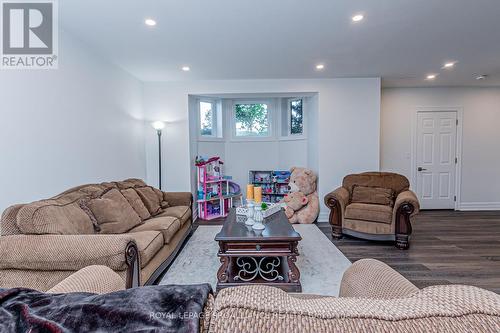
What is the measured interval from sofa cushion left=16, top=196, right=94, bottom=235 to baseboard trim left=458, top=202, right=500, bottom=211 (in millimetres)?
6799

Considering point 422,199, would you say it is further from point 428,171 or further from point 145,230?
point 145,230

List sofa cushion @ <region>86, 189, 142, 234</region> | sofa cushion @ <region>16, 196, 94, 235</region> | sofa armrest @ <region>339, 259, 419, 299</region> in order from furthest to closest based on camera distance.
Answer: sofa cushion @ <region>86, 189, 142, 234</region> < sofa cushion @ <region>16, 196, 94, 235</region> < sofa armrest @ <region>339, 259, 419, 299</region>

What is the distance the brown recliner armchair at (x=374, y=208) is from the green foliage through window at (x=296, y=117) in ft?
5.87

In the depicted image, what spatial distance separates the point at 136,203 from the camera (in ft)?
10.3

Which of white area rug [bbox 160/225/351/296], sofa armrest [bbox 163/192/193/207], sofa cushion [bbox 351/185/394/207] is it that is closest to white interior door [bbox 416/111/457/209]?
sofa cushion [bbox 351/185/394/207]

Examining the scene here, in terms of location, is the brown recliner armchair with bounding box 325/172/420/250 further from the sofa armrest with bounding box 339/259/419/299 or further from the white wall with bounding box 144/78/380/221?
the sofa armrest with bounding box 339/259/419/299

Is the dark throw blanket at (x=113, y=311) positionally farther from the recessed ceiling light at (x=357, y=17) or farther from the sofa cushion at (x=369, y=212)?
the sofa cushion at (x=369, y=212)

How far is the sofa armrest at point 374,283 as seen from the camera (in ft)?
3.24

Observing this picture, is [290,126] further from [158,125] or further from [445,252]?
[445,252]

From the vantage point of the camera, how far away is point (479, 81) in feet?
16.9

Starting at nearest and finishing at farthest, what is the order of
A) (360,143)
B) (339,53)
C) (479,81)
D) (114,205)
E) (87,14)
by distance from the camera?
1. (87,14)
2. (114,205)
3. (339,53)
4. (360,143)
5. (479,81)

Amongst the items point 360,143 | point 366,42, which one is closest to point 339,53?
point 366,42

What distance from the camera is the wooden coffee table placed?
89.4 inches

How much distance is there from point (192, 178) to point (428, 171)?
4.93m
